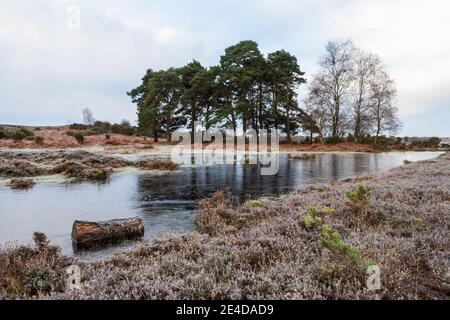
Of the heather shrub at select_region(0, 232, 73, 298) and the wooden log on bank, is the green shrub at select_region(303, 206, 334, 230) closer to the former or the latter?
the wooden log on bank

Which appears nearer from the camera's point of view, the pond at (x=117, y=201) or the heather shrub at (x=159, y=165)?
the pond at (x=117, y=201)

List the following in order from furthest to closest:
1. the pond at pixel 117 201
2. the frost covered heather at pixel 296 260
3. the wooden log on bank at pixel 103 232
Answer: the pond at pixel 117 201 → the wooden log on bank at pixel 103 232 → the frost covered heather at pixel 296 260

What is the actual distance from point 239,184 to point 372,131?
3631 cm

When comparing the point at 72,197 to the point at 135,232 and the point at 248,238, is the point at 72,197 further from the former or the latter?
the point at 248,238

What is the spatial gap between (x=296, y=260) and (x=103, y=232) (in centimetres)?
382

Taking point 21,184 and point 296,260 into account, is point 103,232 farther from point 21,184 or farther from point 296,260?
point 21,184

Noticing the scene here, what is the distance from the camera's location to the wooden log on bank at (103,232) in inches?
240

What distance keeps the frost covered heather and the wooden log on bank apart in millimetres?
1189

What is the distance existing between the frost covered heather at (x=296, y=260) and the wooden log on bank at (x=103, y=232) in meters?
1.19

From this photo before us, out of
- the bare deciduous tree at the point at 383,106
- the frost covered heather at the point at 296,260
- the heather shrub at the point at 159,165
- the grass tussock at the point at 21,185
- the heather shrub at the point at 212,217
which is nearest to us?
the frost covered heather at the point at 296,260

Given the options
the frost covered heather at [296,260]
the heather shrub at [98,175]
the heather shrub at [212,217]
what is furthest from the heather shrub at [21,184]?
the frost covered heather at [296,260]

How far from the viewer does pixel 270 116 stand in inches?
1843

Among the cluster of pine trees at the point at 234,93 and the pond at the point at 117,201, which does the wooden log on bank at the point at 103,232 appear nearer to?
the pond at the point at 117,201
